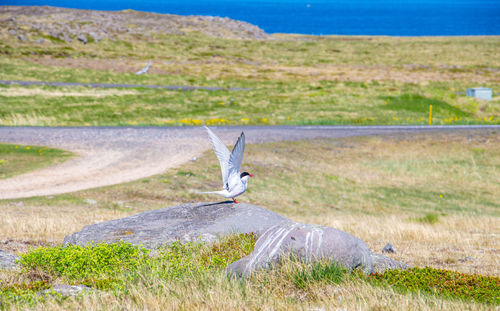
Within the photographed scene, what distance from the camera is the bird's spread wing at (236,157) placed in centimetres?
794

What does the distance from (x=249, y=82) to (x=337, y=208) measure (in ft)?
157

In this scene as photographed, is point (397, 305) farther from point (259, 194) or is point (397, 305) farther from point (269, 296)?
point (259, 194)

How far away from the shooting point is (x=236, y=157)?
8.27 metres

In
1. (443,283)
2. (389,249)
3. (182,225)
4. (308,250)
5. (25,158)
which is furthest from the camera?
(25,158)

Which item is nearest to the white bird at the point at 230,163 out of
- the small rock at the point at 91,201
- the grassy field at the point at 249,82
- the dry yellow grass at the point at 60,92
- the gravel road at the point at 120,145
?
the small rock at the point at 91,201

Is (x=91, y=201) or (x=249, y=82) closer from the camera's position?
(x=91, y=201)

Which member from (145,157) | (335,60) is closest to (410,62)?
(335,60)

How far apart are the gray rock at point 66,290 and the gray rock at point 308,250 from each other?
72.7 inches

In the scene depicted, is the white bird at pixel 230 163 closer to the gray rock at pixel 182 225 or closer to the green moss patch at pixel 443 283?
the gray rock at pixel 182 225

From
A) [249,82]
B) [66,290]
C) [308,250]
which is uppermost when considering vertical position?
[249,82]

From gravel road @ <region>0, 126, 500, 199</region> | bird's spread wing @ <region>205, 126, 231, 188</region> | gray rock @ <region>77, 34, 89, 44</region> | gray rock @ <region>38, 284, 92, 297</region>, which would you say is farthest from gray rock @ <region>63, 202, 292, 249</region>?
gray rock @ <region>77, 34, 89, 44</region>

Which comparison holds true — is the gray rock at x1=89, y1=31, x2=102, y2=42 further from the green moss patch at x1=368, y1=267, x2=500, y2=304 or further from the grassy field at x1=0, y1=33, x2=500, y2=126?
the green moss patch at x1=368, y1=267, x2=500, y2=304

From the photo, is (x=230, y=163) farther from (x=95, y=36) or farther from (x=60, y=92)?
(x=95, y=36)

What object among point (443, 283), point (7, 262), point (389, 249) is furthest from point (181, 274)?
point (389, 249)
